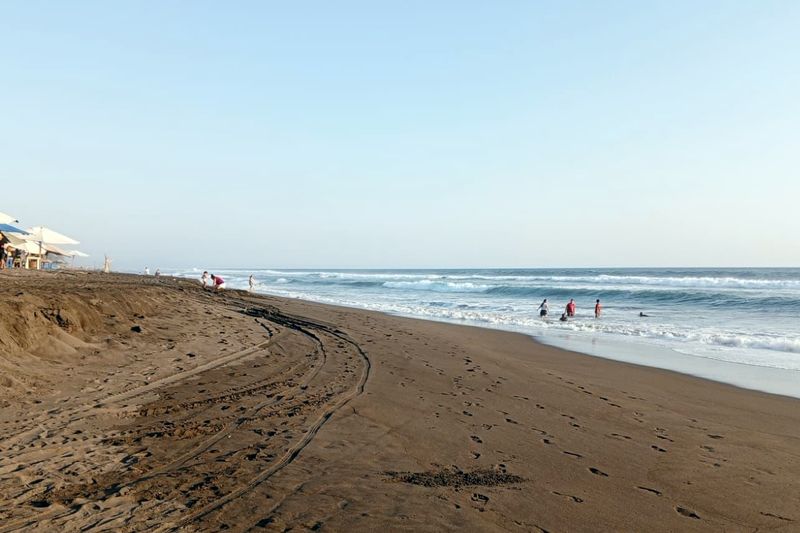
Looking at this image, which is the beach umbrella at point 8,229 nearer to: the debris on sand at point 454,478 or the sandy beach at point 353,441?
the sandy beach at point 353,441

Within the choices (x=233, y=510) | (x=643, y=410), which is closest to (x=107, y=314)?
(x=233, y=510)

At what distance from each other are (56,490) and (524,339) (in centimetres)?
1439

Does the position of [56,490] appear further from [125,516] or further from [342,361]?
[342,361]

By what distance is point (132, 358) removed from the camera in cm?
898

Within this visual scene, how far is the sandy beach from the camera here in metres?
3.91

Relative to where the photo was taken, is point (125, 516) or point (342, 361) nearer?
point (125, 516)

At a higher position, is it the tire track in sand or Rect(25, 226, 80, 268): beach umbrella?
Rect(25, 226, 80, 268): beach umbrella

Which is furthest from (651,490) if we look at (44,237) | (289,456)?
(44,237)

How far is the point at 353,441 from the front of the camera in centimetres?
553

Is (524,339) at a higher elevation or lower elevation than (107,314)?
lower

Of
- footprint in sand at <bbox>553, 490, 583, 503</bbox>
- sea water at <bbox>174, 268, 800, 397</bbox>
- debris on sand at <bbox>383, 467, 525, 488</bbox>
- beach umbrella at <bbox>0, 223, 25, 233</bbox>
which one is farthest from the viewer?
beach umbrella at <bbox>0, 223, 25, 233</bbox>

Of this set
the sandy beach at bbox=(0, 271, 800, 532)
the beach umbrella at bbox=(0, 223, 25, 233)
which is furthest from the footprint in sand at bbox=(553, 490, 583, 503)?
the beach umbrella at bbox=(0, 223, 25, 233)

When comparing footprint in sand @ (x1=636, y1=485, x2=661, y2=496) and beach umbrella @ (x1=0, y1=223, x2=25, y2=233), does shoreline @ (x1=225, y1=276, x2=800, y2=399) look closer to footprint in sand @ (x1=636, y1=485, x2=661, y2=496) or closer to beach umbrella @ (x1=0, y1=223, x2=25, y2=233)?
footprint in sand @ (x1=636, y1=485, x2=661, y2=496)

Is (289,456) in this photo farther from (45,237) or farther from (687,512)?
(45,237)
